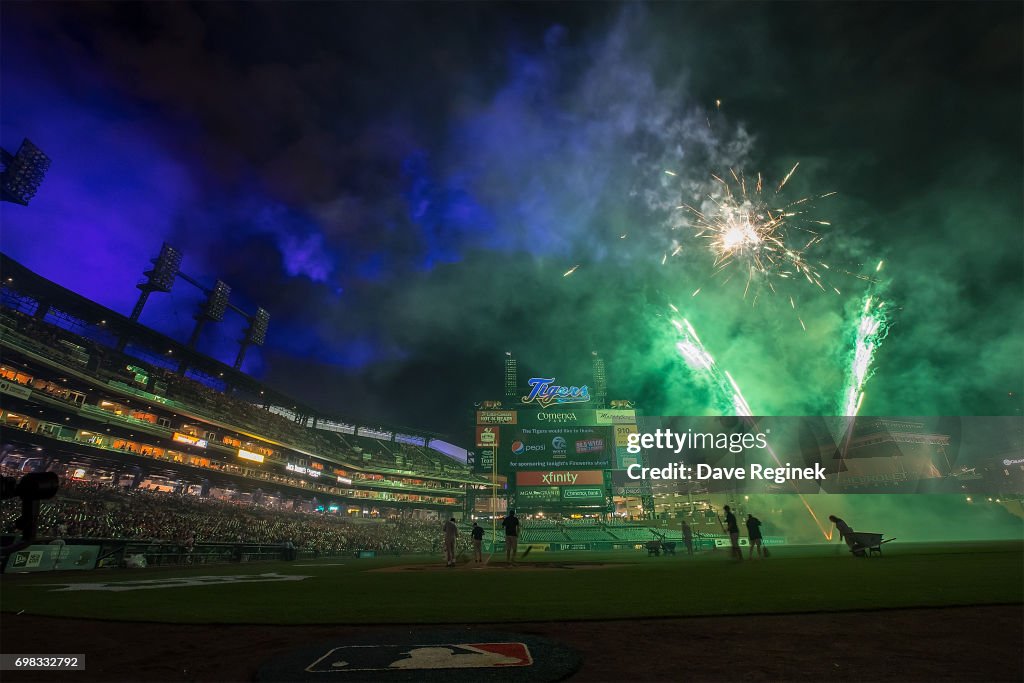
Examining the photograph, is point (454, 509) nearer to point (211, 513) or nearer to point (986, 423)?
point (211, 513)

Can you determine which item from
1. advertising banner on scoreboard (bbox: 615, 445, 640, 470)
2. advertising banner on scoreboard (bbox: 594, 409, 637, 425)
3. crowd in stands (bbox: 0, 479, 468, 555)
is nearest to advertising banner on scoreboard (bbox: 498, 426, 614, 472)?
advertising banner on scoreboard (bbox: 594, 409, 637, 425)

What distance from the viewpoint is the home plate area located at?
3840 mm

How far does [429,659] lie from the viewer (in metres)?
4.31

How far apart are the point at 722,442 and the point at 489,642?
52374 mm

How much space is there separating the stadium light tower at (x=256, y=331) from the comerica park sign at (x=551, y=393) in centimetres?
4362

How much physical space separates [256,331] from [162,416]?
25.7 m

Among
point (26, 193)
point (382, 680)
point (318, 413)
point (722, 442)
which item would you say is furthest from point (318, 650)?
point (318, 413)

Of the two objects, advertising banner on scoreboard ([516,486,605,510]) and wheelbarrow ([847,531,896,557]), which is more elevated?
advertising banner on scoreboard ([516,486,605,510])

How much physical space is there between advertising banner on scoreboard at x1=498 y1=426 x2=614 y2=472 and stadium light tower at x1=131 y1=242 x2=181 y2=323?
45450 millimetres

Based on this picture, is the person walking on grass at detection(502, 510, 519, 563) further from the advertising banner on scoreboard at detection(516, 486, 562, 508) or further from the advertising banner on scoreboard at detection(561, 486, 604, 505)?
the advertising banner on scoreboard at detection(561, 486, 604, 505)

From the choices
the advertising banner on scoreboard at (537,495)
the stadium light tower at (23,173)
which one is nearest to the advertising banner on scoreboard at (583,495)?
the advertising banner on scoreboard at (537,495)

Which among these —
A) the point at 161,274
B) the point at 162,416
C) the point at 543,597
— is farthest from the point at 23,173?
the point at 543,597

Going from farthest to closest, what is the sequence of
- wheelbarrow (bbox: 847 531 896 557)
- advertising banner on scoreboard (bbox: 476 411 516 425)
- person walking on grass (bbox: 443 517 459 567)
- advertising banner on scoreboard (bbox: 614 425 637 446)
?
advertising banner on scoreboard (bbox: 614 425 637 446) → advertising banner on scoreboard (bbox: 476 411 516 425) → person walking on grass (bbox: 443 517 459 567) → wheelbarrow (bbox: 847 531 896 557)

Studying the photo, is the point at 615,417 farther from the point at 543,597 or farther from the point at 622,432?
the point at 543,597
